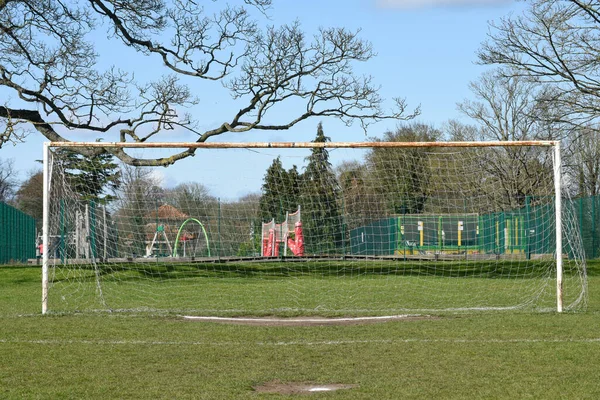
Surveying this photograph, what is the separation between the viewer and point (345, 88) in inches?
989

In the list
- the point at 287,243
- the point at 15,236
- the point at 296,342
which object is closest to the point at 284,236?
the point at 287,243

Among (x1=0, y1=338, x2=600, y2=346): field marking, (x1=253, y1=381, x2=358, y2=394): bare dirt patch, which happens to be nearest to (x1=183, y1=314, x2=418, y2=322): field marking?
(x1=0, y1=338, x2=600, y2=346): field marking

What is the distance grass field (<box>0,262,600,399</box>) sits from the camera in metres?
6.56

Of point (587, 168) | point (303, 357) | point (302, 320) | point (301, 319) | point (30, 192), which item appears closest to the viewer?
point (303, 357)

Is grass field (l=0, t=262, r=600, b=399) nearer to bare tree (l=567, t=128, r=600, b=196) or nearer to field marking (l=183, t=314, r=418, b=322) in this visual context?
field marking (l=183, t=314, r=418, b=322)

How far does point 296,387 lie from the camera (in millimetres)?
6773

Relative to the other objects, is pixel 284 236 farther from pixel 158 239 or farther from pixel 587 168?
pixel 587 168

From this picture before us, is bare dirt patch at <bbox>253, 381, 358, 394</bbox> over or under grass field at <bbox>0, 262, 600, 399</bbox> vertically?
under

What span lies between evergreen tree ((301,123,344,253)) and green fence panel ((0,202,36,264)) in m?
16.7

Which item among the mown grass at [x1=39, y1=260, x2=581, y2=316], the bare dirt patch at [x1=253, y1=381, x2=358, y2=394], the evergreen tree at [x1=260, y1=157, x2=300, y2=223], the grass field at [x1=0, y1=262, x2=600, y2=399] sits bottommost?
the bare dirt patch at [x1=253, y1=381, x2=358, y2=394]

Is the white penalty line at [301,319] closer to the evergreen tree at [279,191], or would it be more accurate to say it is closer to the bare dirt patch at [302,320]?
the bare dirt patch at [302,320]

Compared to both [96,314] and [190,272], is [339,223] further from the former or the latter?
[96,314]

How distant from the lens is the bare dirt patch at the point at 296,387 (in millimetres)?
6574

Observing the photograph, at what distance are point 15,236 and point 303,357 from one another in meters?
29.0
